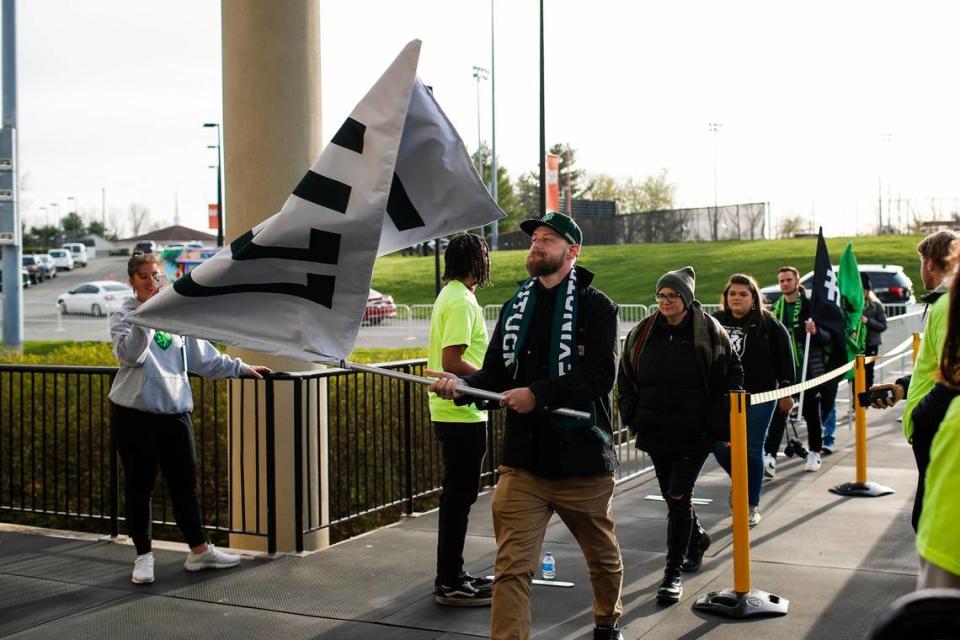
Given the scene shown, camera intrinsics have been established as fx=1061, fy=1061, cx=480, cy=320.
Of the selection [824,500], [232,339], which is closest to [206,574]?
[232,339]

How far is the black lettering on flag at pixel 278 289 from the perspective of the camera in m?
4.56

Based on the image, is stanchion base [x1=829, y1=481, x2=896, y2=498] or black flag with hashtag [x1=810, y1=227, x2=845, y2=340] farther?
black flag with hashtag [x1=810, y1=227, x2=845, y2=340]

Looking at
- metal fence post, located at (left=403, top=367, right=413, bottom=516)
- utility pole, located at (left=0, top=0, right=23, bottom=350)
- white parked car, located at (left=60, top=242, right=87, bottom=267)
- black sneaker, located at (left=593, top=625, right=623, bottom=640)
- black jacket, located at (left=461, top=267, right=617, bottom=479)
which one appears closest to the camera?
black jacket, located at (left=461, top=267, right=617, bottom=479)

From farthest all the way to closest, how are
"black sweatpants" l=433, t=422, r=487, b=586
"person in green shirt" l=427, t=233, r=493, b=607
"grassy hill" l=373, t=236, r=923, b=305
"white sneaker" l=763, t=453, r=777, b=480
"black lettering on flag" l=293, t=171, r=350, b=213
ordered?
"grassy hill" l=373, t=236, r=923, b=305 < "white sneaker" l=763, t=453, r=777, b=480 < "black sweatpants" l=433, t=422, r=487, b=586 < "person in green shirt" l=427, t=233, r=493, b=607 < "black lettering on flag" l=293, t=171, r=350, b=213

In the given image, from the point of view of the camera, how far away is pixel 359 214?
4.50 meters

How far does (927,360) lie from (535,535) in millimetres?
1836

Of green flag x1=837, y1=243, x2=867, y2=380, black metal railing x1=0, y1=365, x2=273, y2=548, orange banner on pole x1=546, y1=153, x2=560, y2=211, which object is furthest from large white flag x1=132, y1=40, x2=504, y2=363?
orange banner on pole x1=546, y1=153, x2=560, y2=211

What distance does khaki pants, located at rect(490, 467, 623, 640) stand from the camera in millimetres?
4516

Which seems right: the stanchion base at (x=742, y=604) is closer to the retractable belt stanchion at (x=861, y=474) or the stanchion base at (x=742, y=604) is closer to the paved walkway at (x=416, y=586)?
the paved walkway at (x=416, y=586)

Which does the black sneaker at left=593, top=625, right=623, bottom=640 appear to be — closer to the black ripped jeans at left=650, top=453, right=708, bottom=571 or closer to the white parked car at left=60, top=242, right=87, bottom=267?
the black ripped jeans at left=650, top=453, right=708, bottom=571

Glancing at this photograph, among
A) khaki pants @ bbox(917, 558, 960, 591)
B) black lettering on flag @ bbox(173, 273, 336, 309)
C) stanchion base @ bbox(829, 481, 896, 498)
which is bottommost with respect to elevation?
stanchion base @ bbox(829, 481, 896, 498)

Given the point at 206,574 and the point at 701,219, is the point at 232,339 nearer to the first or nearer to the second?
the point at 206,574

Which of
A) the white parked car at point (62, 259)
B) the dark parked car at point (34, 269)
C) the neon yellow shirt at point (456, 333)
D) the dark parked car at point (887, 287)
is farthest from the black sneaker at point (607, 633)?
the white parked car at point (62, 259)

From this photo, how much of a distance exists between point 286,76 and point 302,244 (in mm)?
3218
